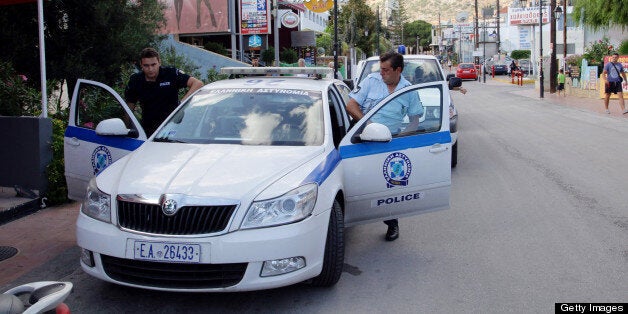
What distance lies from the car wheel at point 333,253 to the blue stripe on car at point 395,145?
694mm

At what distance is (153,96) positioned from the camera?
710cm

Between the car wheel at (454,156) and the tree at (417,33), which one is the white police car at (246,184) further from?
the tree at (417,33)

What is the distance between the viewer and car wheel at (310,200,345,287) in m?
4.88

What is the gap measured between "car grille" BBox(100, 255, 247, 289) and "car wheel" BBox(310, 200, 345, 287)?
806mm

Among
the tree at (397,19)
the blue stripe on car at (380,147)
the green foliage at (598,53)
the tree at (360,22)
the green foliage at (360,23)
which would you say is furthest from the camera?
the tree at (397,19)

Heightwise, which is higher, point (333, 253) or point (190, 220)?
point (190, 220)

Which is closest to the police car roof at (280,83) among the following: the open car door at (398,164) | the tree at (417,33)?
the open car door at (398,164)

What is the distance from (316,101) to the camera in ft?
19.8

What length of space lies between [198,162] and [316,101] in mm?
1504

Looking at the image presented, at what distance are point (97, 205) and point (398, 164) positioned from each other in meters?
2.54

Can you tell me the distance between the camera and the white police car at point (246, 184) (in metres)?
4.31

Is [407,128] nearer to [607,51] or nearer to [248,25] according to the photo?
[248,25]

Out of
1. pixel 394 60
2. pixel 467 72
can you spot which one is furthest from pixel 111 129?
pixel 467 72

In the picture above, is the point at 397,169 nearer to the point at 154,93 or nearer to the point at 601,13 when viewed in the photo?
the point at 154,93
